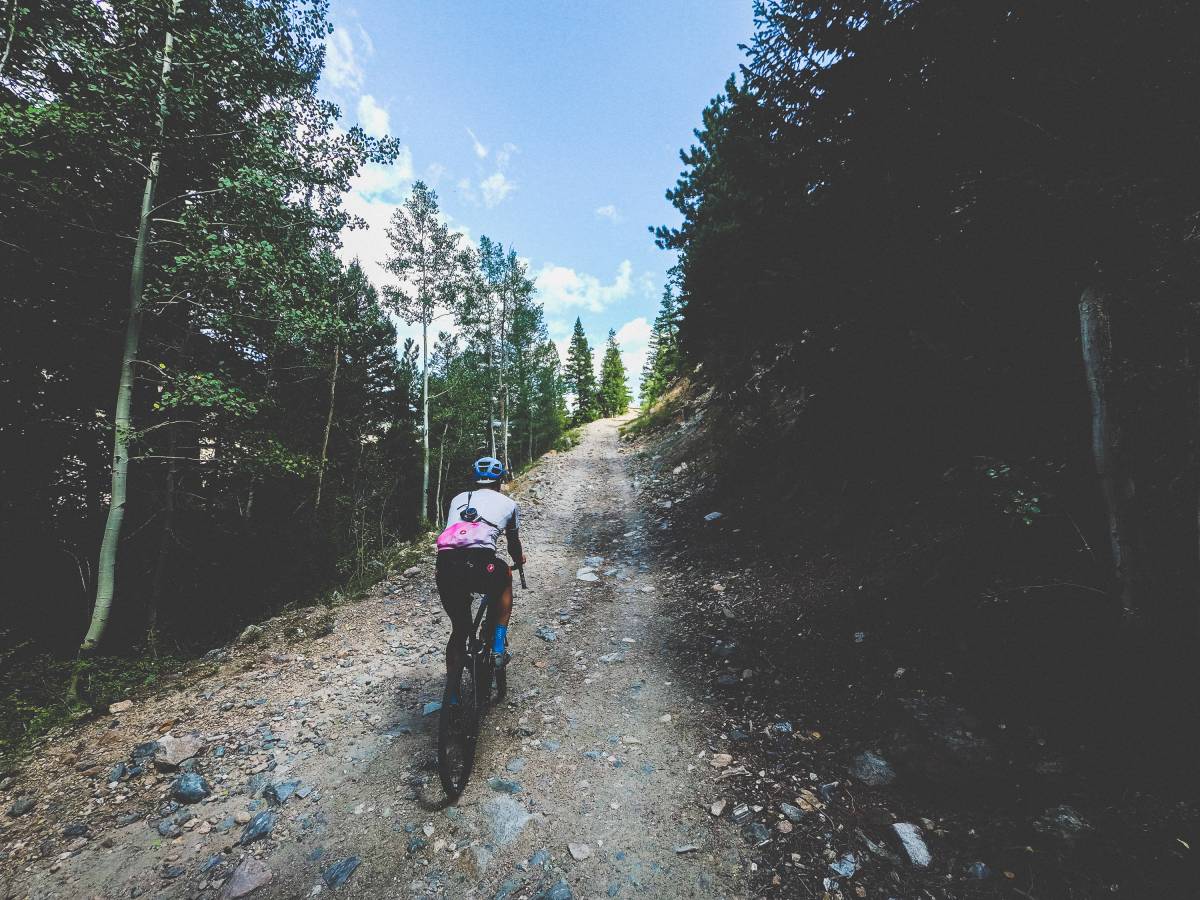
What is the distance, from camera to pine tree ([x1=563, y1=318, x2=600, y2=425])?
59.8 meters

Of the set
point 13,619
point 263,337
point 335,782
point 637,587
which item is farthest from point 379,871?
point 13,619

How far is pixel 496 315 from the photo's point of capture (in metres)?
28.9

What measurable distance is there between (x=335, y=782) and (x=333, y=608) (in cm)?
472

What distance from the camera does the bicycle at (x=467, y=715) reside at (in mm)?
3621

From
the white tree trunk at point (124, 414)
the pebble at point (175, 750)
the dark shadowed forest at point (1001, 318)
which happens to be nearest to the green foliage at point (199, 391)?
the white tree trunk at point (124, 414)

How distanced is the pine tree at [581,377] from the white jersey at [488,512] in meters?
54.1

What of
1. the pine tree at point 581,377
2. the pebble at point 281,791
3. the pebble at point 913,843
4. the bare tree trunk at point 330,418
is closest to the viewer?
the pebble at point 913,843

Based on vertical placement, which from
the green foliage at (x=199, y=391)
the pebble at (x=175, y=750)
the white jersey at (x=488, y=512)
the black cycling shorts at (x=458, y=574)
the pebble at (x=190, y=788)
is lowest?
the pebble at (x=190, y=788)

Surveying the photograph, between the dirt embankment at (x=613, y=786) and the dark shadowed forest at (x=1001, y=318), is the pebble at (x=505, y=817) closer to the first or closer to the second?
the dirt embankment at (x=613, y=786)

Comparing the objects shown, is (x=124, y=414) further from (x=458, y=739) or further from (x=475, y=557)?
(x=458, y=739)

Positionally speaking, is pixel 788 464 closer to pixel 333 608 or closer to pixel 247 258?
pixel 333 608

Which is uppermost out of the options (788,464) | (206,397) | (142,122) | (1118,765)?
(142,122)

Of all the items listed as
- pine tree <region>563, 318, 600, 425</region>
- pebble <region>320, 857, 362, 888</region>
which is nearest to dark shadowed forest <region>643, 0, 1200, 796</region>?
pebble <region>320, 857, 362, 888</region>

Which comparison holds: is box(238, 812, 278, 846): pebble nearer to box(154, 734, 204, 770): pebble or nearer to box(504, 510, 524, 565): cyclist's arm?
box(154, 734, 204, 770): pebble
